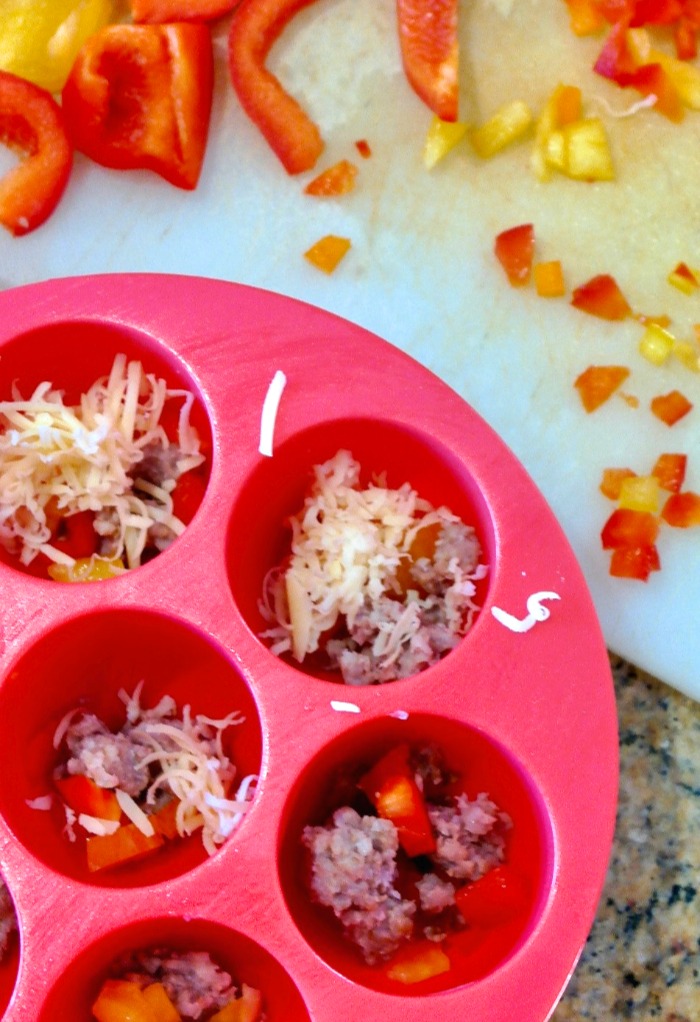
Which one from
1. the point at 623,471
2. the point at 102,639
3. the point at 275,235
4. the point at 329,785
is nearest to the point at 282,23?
the point at 275,235

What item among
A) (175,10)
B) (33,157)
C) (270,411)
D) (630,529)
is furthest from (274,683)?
(175,10)

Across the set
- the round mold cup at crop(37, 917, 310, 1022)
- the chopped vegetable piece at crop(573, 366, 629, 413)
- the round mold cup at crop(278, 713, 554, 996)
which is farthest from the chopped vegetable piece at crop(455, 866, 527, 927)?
the chopped vegetable piece at crop(573, 366, 629, 413)

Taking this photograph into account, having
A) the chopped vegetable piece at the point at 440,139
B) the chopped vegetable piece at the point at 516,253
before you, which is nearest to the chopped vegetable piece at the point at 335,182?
the chopped vegetable piece at the point at 440,139

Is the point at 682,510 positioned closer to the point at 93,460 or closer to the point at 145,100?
the point at 93,460

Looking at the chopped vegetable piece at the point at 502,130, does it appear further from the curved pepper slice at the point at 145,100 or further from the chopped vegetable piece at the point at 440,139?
the curved pepper slice at the point at 145,100

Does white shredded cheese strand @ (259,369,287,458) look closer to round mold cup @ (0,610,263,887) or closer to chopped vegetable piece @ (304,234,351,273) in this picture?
round mold cup @ (0,610,263,887)

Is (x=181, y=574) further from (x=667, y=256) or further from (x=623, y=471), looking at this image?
(x=667, y=256)
